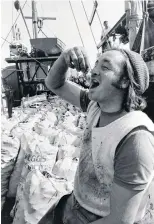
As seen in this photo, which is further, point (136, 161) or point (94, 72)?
point (94, 72)

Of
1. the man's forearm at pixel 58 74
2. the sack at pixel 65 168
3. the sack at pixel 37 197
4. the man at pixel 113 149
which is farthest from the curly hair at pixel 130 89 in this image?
the sack at pixel 65 168

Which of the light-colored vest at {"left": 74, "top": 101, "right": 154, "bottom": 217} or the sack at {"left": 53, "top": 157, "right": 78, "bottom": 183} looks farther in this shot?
the sack at {"left": 53, "top": 157, "right": 78, "bottom": 183}

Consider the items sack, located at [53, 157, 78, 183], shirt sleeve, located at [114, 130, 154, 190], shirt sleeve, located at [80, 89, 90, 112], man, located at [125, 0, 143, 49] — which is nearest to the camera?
shirt sleeve, located at [114, 130, 154, 190]

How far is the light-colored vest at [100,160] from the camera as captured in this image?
995mm

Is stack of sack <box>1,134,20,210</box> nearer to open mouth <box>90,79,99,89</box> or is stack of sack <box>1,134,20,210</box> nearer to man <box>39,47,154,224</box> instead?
man <box>39,47,154,224</box>

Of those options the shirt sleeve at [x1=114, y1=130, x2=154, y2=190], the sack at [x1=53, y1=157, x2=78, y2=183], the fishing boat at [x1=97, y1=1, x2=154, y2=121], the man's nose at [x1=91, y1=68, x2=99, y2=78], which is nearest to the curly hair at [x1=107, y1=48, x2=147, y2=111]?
the man's nose at [x1=91, y1=68, x2=99, y2=78]

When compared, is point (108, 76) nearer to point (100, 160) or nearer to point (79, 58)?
point (79, 58)

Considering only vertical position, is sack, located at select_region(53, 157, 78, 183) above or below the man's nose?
below

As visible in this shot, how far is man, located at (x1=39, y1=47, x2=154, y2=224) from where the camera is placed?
90 centimetres

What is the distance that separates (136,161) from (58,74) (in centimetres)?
79

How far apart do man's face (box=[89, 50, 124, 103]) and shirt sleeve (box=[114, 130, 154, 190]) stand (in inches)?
11.0

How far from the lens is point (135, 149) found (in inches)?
34.8

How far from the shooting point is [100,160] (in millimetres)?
1058

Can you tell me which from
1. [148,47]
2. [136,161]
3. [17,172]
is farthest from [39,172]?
[148,47]
